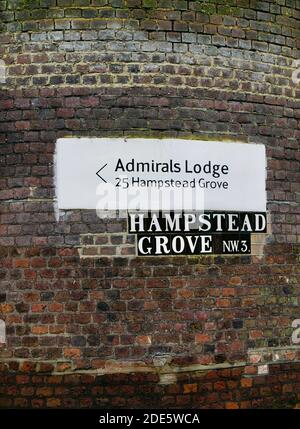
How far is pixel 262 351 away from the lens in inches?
227

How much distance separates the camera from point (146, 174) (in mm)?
5520

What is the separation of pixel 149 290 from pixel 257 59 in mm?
2380

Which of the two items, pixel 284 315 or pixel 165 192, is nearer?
pixel 165 192

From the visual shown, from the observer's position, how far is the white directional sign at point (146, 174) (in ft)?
17.9

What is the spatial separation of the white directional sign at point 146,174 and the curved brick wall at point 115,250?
0.12 metres

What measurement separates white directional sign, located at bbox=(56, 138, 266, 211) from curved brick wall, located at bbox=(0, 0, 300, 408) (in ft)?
0.38

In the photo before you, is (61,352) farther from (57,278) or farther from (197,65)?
(197,65)

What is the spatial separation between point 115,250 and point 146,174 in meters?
0.72

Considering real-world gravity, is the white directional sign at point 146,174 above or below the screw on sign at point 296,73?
below

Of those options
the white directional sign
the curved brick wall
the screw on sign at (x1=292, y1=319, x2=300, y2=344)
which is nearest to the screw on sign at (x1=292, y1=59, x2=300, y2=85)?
the curved brick wall

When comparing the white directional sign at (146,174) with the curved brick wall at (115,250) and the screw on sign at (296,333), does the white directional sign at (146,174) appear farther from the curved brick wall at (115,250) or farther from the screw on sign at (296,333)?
the screw on sign at (296,333)

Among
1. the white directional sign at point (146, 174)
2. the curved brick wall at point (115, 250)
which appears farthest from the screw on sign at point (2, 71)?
the white directional sign at point (146, 174)

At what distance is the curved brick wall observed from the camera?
17.8 feet
